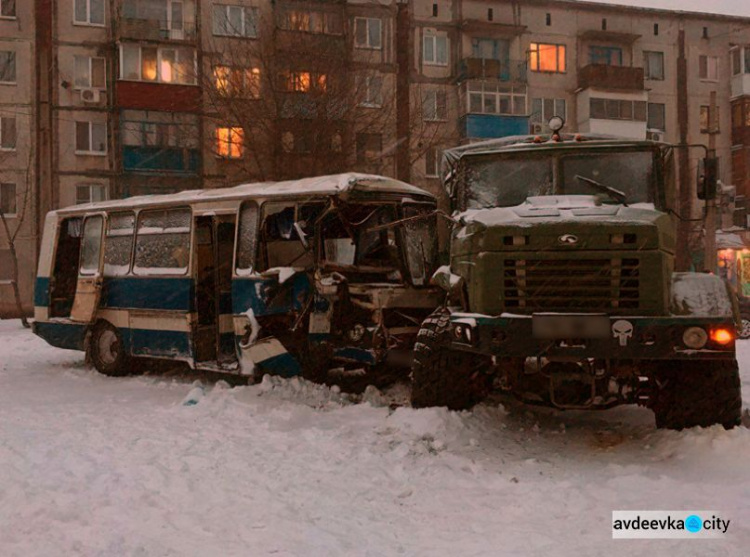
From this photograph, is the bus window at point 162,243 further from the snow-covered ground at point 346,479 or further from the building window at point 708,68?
the building window at point 708,68

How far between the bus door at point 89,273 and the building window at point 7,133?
2256 cm

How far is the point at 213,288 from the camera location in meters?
10.9

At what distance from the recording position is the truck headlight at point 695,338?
605 centimetres

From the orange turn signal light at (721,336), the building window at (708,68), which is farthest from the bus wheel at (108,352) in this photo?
the building window at (708,68)

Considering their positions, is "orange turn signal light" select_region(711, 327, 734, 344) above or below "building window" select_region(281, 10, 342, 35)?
below

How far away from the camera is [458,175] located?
8141mm

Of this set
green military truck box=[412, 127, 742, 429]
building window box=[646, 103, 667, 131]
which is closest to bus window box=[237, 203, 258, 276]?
green military truck box=[412, 127, 742, 429]

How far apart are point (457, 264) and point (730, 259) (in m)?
28.7

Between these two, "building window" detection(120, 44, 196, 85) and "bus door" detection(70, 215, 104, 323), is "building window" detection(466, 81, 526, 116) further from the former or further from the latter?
"bus door" detection(70, 215, 104, 323)

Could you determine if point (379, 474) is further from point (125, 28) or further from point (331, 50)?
point (125, 28)

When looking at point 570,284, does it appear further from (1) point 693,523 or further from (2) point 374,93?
(2) point 374,93

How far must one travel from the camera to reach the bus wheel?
1168cm

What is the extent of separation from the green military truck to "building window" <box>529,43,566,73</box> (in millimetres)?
31953

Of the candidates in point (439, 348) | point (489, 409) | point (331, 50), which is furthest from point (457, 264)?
point (331, 50)
